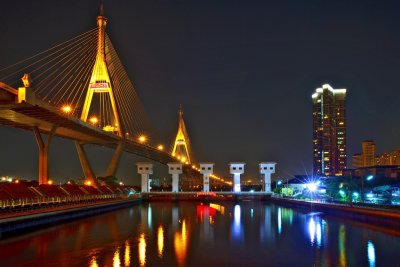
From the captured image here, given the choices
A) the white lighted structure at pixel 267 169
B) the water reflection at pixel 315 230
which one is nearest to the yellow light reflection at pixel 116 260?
→ the water reflection at pixel 315 230

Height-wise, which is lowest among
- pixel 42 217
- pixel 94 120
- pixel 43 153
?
pixel 42 217

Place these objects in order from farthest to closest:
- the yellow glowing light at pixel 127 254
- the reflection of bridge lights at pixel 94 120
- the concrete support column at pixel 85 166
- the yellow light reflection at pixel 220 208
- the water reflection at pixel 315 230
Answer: the concrete support column at pixel 85 166, the reflection of bridge lights at pixel 94 120, the yellow light reflection at pixel 220 208, the water reflection at pixel 315 230, the yellow glowing light at pixel 127 254

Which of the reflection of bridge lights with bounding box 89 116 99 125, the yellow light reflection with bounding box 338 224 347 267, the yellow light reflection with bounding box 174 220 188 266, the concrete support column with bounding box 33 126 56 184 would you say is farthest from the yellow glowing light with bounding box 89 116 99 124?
the yellow light reflection with bounding box 338 224 347 267

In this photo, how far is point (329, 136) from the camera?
188 metres

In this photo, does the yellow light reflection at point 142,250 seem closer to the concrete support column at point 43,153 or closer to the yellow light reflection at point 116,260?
the yellow light reflection at point 116,260

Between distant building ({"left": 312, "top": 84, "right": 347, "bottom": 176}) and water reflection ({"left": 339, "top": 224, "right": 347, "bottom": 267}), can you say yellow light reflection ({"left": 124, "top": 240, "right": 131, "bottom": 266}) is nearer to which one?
water reflection ({"left": 339, "top": 224, "right": 347, "bottom": 267})

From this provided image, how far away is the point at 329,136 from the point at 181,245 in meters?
170

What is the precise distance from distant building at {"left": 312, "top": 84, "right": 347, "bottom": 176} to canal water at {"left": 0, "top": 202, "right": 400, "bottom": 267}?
A: 14602cm

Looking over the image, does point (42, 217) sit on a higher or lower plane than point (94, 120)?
lower

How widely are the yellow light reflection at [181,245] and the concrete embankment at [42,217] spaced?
8.73 m

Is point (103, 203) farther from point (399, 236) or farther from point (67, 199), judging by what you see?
point (399, 236)

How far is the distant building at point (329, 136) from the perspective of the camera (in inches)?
7170

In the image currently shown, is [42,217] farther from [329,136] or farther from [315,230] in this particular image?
[329,136]

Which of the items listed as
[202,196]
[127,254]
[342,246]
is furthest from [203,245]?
[202,196]
